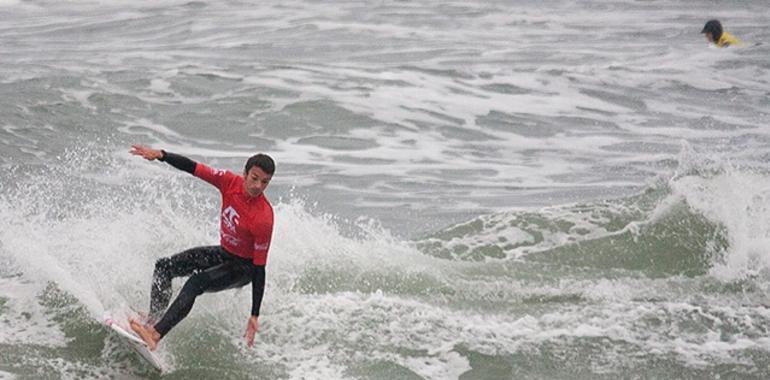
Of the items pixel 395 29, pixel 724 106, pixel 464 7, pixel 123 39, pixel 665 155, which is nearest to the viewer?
pixel 665 155

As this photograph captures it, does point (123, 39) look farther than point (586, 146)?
Yes

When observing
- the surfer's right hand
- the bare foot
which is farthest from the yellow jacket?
the bare foot

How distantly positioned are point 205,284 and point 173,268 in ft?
1.04

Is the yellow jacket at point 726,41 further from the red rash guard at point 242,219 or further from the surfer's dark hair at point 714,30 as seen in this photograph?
the red rash guard at point 242,219

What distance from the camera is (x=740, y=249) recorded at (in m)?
9.44

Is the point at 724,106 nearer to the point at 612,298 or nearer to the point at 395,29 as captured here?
the point at 395,29

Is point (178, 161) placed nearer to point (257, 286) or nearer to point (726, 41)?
point (257, 286)

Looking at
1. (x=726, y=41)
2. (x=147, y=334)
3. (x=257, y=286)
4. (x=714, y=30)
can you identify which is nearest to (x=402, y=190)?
(x=257, y=286)

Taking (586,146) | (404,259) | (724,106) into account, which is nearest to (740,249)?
(404,259)

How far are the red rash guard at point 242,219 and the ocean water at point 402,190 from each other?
0.72 meters

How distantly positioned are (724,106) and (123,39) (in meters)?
11.0

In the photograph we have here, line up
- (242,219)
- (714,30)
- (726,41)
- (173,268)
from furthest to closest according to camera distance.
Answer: (726,41), (714,30), (173,268), (242,219)

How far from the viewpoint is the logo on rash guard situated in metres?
7.05

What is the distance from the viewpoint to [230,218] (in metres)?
7.09
